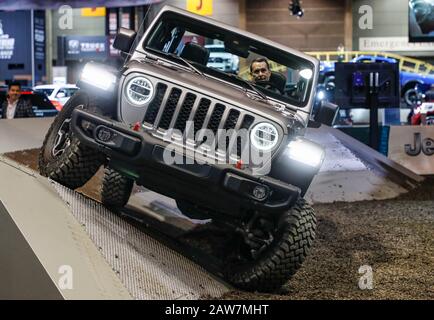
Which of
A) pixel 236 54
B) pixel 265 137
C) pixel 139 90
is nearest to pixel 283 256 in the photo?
pixel 265 137

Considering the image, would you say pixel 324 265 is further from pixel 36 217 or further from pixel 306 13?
pixel 306 13

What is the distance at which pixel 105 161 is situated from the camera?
223 inches

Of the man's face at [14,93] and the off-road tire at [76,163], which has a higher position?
the off-road tire at [76,163]

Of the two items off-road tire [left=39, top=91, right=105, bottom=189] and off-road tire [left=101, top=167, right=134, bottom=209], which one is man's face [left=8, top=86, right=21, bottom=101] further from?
off-road tire [left=39, top=91, right=105, bottom=189]

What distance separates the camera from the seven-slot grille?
496cm

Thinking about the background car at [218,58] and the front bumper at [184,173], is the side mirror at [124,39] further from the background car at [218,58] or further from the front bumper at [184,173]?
the front bumper at [184,173]

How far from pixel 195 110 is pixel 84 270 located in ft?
5.01

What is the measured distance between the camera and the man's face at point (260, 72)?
622cm

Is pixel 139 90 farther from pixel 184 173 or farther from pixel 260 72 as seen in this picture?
pixel 260 72

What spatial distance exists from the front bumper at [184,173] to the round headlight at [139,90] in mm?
266

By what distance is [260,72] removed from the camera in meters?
6.23

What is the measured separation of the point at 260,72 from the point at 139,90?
150 cm

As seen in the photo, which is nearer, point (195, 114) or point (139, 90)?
point (195, 114)

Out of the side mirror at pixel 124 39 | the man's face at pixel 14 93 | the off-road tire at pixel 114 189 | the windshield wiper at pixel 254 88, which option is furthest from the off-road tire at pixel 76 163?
the man's face at pixel 14 93
